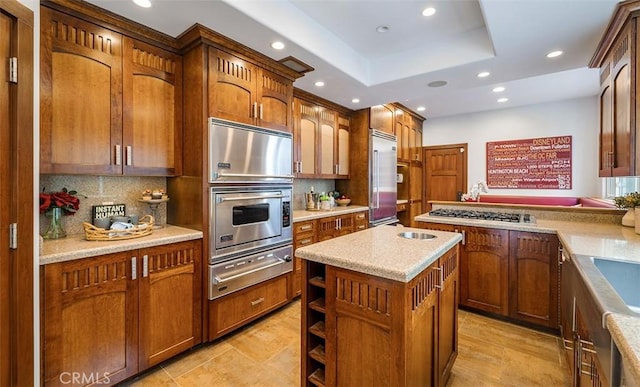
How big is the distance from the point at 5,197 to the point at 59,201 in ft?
1.82

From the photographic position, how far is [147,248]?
1.83 meters

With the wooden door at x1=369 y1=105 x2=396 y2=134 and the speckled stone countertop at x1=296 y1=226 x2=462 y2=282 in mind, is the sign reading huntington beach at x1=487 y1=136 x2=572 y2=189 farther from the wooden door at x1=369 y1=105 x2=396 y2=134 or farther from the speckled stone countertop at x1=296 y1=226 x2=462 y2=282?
the speckled stone countertop at x1=296 y1=226 x2=462 y2=282

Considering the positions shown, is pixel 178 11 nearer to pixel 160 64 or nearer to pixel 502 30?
pixel 160 64

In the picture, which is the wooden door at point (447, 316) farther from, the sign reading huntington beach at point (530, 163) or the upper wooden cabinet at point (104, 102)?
the sign reading huntington beach at point (530, 163)

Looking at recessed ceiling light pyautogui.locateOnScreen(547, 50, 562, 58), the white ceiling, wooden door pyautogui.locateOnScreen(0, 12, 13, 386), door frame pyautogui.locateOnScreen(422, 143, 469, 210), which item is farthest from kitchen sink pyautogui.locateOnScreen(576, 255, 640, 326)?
door frame pyautogui.locateOnScreen(422, 143, 469, 210)

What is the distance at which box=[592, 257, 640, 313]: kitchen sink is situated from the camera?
54.2 inches

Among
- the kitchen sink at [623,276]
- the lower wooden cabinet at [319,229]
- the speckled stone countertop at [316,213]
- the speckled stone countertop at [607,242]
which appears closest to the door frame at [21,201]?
the lower wooden cabinet at [319,229]

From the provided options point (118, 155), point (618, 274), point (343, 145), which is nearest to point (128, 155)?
point (118, 155)

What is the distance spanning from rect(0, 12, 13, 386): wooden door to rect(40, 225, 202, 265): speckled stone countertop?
20cm

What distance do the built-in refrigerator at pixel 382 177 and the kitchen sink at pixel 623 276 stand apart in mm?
2762

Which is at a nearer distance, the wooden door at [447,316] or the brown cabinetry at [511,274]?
the wooden door at [447,316]

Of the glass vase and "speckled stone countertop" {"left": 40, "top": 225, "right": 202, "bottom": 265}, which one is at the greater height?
the glass vase

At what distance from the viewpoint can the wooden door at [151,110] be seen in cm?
201

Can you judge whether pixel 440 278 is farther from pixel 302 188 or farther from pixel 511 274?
pixel 302 188
